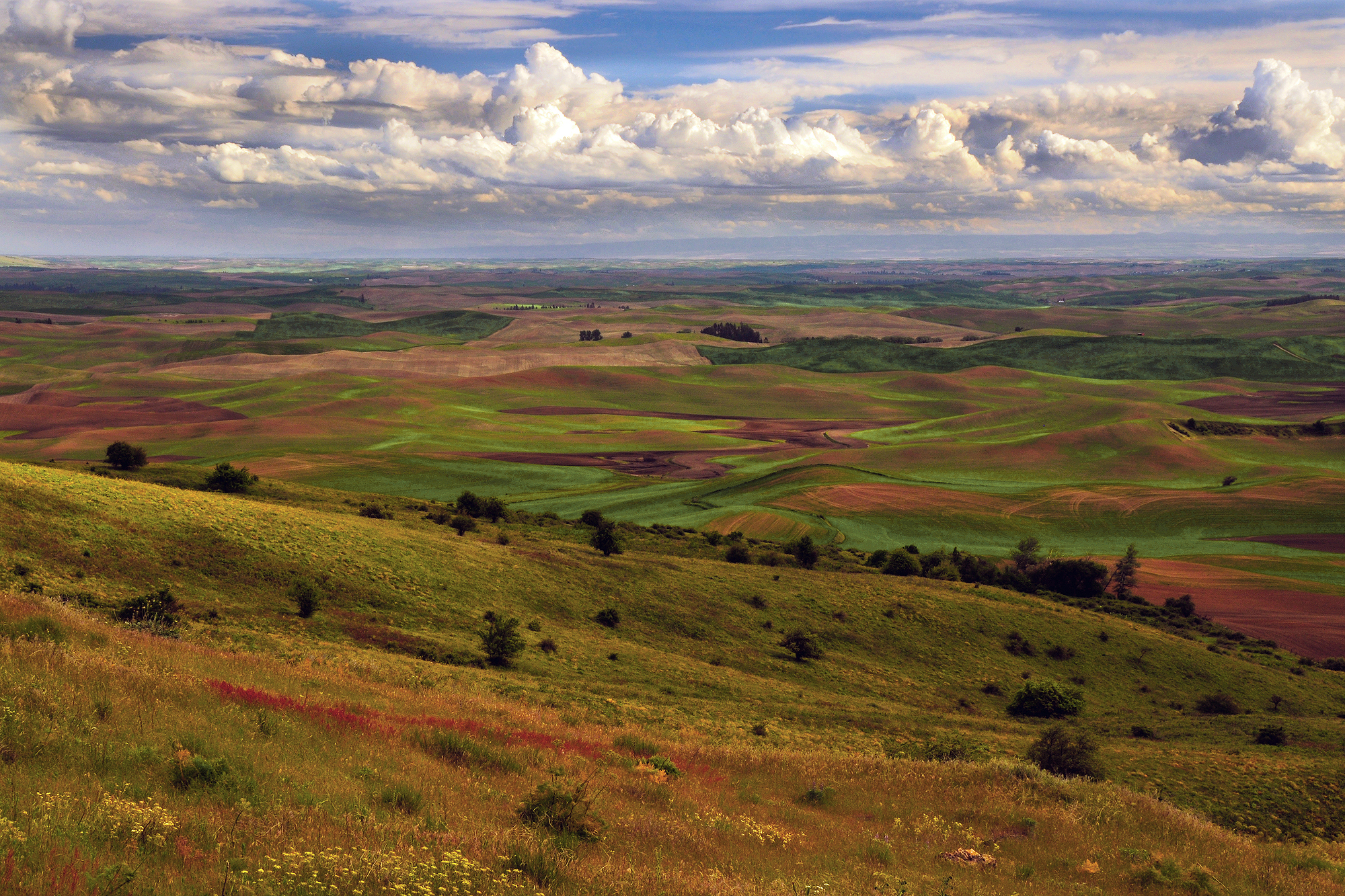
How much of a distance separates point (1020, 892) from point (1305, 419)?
183m

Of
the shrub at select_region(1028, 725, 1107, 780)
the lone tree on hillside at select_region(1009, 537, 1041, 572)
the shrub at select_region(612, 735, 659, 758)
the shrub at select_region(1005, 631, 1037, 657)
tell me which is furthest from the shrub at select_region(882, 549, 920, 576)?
the shrub at select_region(612, 735, 659, 758)

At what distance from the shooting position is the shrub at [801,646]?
48.2 meters

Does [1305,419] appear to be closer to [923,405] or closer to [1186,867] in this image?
[923,405]

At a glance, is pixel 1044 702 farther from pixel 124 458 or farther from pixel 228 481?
pixel 124 458

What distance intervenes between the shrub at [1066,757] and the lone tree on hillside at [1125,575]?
52950 millimetres

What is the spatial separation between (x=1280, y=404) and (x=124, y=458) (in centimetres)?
20515

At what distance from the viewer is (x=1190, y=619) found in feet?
222

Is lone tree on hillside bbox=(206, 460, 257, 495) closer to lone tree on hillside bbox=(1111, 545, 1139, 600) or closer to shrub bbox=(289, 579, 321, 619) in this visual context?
shrub bbox=(289, 579, 321, 619)

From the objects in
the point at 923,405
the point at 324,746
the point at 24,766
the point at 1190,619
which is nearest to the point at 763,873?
the point at 324,746

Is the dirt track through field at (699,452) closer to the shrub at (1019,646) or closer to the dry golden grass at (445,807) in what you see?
the shrub at (1019,646)

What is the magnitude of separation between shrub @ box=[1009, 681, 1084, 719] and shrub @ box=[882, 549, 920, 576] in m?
23.9

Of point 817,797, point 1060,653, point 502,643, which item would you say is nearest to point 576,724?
point 817,797

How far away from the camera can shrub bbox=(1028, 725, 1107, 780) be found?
88.9 feet

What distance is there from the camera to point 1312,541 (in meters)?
91.8
